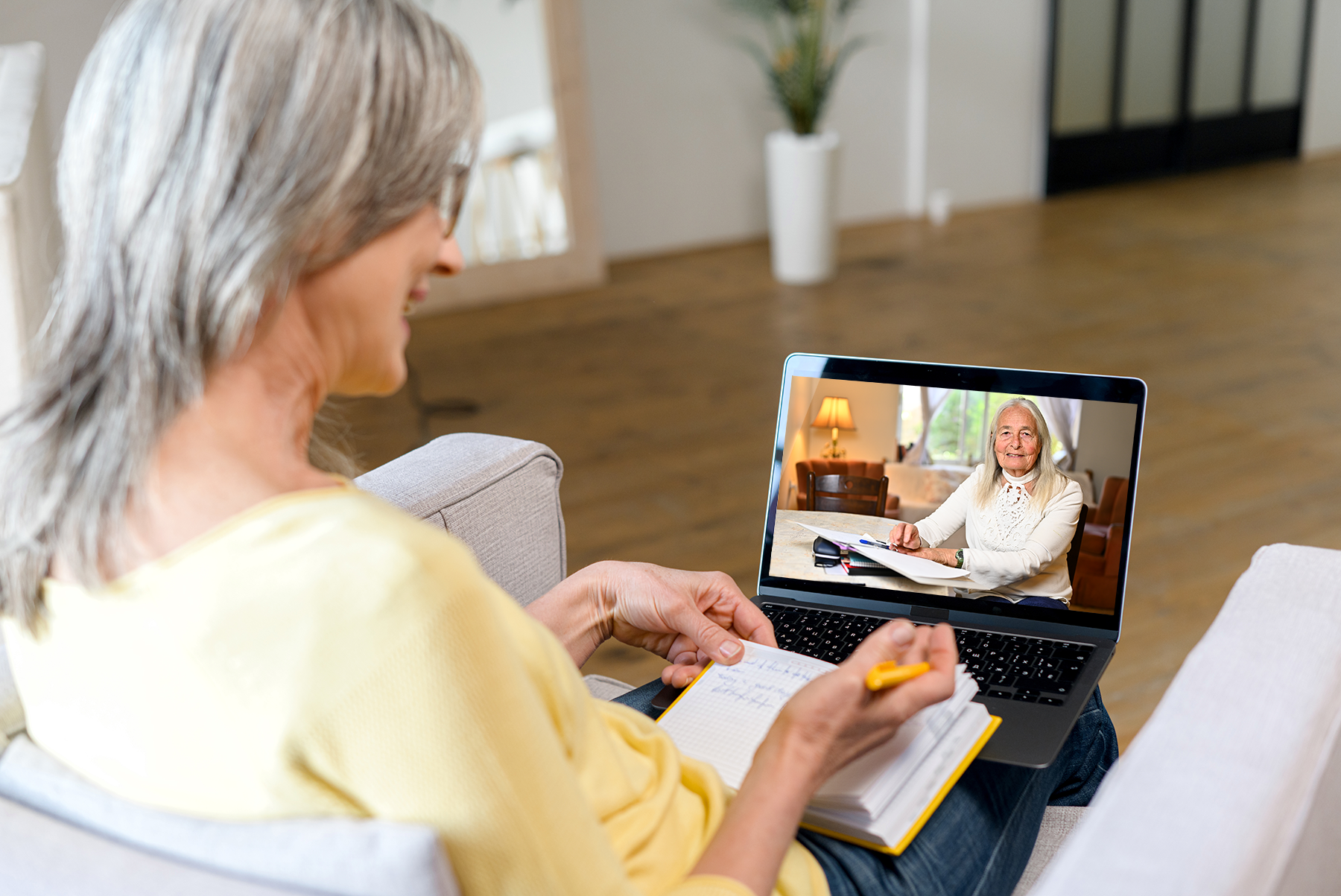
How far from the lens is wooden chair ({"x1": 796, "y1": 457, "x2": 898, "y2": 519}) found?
1132 millimetres

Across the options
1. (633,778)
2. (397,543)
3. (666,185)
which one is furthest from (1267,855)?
(666,185)

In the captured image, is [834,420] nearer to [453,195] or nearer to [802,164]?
[453,195]

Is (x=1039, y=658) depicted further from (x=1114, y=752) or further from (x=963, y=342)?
(x=963, y=342)

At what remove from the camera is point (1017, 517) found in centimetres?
108

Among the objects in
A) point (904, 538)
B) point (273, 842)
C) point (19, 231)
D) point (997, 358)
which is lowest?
point (997, 358)

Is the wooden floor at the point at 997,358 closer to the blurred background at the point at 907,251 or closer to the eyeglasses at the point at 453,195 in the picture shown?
the blurred background at the point at 907,251

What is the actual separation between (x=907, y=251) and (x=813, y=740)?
455 centimetres

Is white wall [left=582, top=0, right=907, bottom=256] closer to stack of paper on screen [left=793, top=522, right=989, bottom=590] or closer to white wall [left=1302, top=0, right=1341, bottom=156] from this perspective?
white wall [left=1302, top=0, right=1341, bottom=156]

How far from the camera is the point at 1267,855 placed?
648mm

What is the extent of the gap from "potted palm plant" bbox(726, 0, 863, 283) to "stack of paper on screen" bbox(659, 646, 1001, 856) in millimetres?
3775

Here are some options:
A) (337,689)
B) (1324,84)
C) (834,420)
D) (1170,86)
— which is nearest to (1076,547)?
(834,420)

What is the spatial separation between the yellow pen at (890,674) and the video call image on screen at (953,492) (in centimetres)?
32

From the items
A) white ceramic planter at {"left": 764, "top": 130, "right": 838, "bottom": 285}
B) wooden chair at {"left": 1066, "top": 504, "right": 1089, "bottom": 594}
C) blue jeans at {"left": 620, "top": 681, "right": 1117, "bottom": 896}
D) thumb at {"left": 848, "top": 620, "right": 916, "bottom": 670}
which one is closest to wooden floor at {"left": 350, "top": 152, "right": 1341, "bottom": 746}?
white ceramic planter at {"left": 764, "top": 130, "right": 838, "bottom": 285}

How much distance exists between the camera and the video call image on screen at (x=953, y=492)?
1072 mm
